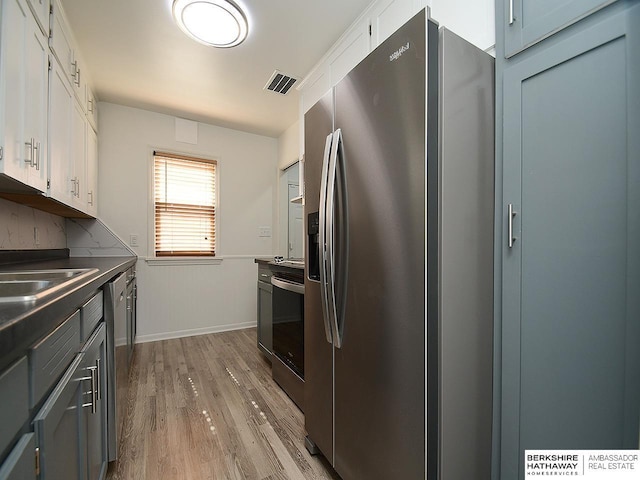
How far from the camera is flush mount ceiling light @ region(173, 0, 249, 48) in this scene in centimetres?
177

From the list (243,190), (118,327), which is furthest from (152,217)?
(118,327)

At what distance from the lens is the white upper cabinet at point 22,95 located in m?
1.08

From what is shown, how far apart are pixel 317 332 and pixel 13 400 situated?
42.9 inches

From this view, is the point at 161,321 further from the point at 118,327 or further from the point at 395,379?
the point at 395,379

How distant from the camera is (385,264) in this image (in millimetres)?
1001

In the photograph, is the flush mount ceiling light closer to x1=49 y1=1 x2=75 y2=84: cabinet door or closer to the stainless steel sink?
x1=49 y1=1 x2=75 y2=84: cabinet door

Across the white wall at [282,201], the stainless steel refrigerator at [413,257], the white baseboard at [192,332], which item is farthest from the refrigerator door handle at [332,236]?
the white baseboard at [192,332]

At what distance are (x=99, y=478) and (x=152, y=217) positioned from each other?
106 inches

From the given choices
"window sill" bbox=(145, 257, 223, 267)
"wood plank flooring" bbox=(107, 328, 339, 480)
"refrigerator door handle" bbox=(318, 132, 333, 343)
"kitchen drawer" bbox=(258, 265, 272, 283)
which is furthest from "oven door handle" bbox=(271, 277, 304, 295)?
"window sill" bbox=(145, 257, 223, 267)

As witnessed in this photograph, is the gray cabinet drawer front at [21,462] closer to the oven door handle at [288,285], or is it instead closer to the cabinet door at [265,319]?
the oven door handle at [288,285]

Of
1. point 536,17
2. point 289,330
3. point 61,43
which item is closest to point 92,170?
point 61,43

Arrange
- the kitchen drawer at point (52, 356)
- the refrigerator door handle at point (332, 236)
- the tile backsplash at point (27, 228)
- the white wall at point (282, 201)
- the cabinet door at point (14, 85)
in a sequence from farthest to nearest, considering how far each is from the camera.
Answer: the white wall at point (282, 201), the tile backsplash at point (27, 228), the refrigerator door handle at point (332, 236), the cabinet door at point (14, 85), the kitchen drawer at point (52, 356)

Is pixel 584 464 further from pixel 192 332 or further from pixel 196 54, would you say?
pixel 192 332

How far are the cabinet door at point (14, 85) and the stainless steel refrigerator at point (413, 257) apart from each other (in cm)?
125
